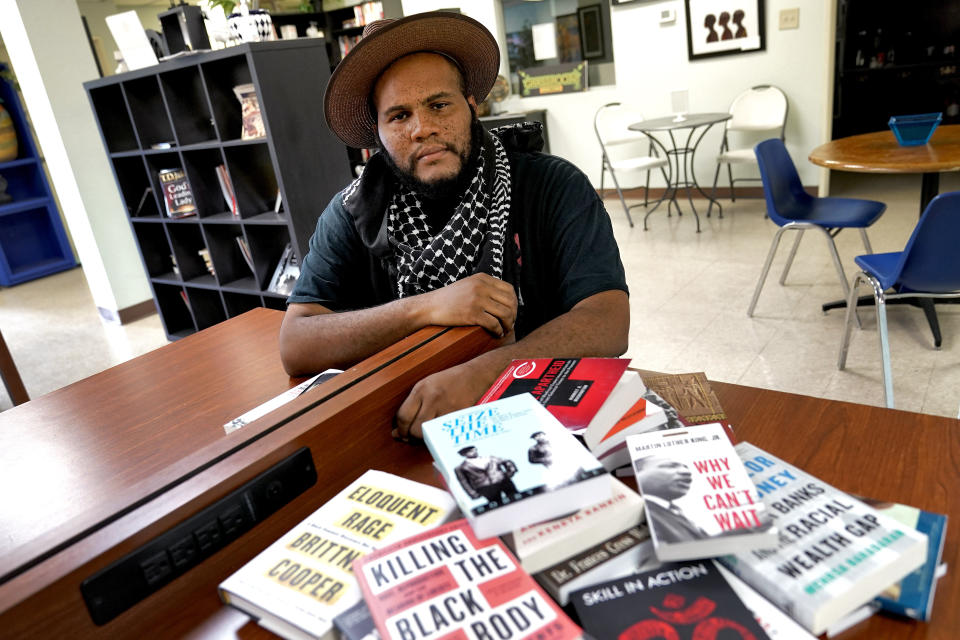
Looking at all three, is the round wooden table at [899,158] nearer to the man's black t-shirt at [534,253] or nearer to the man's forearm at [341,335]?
the man's black t-shirt at [534,253]

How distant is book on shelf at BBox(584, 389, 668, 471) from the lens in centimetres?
78

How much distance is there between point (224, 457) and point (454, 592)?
0.40 meters

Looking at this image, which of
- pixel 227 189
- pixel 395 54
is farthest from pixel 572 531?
pixel 227 189

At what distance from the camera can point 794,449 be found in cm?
85

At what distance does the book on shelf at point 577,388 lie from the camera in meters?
0.79

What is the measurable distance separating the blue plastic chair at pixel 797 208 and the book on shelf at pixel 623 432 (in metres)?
2.48

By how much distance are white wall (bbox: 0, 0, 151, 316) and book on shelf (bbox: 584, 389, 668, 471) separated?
480 cm

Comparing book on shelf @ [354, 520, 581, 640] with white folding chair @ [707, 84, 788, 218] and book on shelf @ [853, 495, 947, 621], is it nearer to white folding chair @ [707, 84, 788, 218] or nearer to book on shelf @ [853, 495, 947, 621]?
book on shelf @ [853, 495, 947, 621]

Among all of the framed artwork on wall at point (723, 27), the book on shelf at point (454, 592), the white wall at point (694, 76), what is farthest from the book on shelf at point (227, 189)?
the framed artwork on wall at point (723, 27)

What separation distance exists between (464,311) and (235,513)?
1.80 feet

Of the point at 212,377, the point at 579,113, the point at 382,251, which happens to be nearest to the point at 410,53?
the point at 382,251

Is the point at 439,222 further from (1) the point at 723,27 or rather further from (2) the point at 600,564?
(1) the point at 723,27

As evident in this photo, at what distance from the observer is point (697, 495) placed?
2.14 feet

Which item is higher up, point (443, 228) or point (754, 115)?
point (443, 228)
